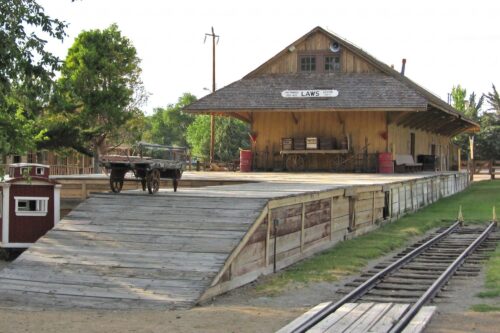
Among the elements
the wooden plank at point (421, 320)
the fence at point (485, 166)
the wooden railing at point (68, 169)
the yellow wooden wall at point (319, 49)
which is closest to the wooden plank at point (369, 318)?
the wooden plank at point (421, 320)

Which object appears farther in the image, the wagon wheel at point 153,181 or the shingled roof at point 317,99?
the shingled roof at point 317,99

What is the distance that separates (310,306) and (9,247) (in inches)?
304

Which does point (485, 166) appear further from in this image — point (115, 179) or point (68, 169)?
point (115, 179)

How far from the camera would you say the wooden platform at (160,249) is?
9.65 metres

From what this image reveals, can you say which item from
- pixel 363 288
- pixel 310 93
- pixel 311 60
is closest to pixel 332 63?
pixel 311 60

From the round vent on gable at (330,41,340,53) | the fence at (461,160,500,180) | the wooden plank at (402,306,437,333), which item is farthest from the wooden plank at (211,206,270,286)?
the fence at (461,160,500,180)

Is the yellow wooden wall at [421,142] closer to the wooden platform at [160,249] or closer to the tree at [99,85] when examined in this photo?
the tree at [99,85]

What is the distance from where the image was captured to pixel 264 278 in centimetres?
1175

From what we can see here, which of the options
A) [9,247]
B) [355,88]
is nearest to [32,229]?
[9,247]

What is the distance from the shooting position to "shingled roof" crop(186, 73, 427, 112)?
29844mm

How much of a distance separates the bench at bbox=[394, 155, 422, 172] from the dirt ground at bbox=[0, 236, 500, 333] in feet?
72.8

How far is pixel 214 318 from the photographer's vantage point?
866cm

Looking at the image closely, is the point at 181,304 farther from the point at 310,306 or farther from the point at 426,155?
the point at 426,155

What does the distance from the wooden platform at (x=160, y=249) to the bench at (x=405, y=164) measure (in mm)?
17914
